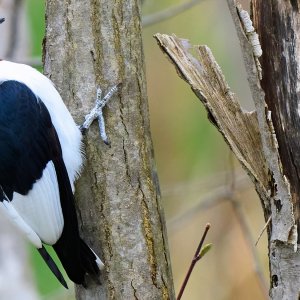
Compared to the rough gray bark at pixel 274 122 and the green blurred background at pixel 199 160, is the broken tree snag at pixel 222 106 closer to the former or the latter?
the rough gray bark at pixel 274 122

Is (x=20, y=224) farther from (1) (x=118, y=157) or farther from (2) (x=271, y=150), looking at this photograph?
(2) (x=271, y=150)

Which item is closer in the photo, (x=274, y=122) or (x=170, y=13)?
(x=274, y=122)

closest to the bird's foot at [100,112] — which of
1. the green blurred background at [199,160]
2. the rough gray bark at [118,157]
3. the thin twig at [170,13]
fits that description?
the rough gray bark at [118,157]

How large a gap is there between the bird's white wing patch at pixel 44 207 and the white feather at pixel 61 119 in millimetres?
70

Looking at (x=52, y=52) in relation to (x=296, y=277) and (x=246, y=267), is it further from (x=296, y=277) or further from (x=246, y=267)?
(x=246, y=267)

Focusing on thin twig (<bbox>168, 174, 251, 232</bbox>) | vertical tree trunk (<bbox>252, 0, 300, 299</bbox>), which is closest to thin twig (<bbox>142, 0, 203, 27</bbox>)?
thin twig (<bbox>168, 174, 251, 232</bbox>)

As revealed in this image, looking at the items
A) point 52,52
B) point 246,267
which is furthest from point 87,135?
point 246,267

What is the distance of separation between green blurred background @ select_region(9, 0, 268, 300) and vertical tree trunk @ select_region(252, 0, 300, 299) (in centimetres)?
198

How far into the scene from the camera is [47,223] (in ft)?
7.66

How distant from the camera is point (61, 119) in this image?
7.82 feet

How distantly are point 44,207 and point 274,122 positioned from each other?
741 millimetres

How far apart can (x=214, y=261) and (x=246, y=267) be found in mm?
191

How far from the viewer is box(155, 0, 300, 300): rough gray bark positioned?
203 centimetres

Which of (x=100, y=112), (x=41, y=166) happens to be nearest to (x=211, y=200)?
(x=41, y=166)
